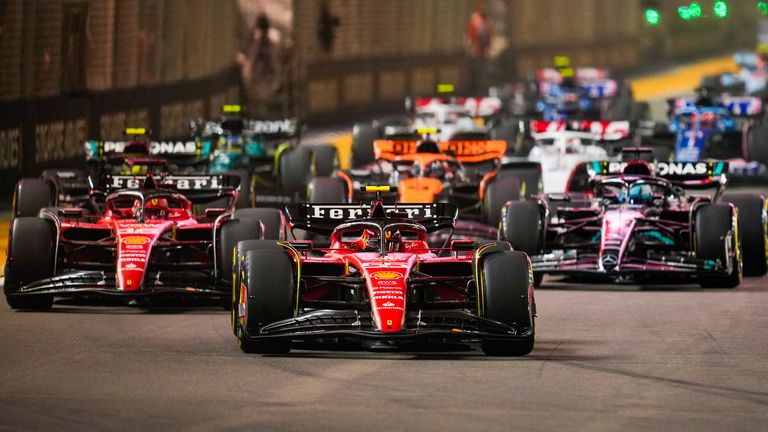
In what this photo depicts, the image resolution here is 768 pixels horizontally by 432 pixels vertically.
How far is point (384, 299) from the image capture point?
13.6m

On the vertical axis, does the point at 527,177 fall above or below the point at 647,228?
above

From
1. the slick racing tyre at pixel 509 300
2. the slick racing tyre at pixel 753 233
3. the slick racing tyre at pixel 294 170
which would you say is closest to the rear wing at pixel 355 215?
the slick racing tyre at pixel 509 300

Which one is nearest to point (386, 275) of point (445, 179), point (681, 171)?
point (681, 171)

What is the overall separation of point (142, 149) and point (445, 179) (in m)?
4.45

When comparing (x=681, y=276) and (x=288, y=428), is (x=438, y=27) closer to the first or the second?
(x=681, y=276)

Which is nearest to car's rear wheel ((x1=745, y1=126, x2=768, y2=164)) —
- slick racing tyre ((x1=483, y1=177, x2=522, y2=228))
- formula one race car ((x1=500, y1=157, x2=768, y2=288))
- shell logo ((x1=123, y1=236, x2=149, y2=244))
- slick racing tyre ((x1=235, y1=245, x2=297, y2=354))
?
slick racing tyre ((x1=483, y1=177, x2=522, y2=228))

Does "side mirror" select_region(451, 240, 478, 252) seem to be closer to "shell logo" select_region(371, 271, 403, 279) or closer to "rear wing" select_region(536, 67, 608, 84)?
"shell logo" select_region(371, 271, 403, 279)

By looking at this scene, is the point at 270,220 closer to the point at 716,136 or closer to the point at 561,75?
the point at 716,136

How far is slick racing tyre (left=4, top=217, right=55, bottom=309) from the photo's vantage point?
55.9 feet

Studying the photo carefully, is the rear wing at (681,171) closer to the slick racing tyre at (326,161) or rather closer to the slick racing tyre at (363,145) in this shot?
the slick racing tyre at (326,161)

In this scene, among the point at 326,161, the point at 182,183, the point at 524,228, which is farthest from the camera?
the point at 326,161

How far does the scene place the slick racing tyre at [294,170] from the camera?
98.8ft

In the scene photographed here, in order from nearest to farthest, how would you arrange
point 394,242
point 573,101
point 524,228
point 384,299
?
point 384,299 → point 394,242 → point 524,228 → point 573,101

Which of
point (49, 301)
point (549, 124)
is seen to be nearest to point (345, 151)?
point (549, 124)
